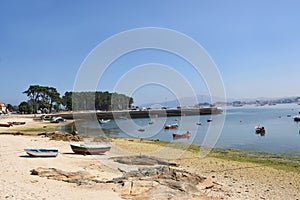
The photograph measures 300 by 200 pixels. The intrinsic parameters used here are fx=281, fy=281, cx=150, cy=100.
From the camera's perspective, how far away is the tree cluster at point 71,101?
105750 mm

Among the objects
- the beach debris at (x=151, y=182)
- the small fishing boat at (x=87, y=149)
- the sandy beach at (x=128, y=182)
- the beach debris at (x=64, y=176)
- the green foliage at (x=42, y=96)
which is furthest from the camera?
the green foliage at (x=42, y=96)

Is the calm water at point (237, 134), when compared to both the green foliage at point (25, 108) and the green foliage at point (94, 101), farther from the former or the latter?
the green foliage at point (94, 101)

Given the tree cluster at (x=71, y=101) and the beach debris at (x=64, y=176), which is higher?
the tree cluster at (x=71, y=101)

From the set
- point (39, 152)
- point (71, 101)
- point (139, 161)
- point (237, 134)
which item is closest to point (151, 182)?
point (139, 161)

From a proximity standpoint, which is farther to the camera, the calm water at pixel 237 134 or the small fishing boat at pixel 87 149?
the calm water at pixel 237 134

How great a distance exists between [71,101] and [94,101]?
10.4 m

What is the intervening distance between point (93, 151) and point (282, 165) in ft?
49.8

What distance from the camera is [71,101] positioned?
126562 millimetres

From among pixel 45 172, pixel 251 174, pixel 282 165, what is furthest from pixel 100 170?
pixel 282 165

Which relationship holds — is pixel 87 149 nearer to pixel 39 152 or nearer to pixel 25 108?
pixel 39 152

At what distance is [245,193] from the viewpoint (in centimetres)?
1397

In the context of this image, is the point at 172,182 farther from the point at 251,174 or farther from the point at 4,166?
the point at 4,166

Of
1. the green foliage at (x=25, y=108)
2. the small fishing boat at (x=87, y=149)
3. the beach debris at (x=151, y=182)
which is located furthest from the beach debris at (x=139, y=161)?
the green foliage at (x=25, y=108)

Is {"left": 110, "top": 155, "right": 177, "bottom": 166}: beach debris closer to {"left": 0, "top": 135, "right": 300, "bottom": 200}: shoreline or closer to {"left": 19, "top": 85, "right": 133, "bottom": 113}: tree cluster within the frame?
{"left": 0, "top": 135, "right": 300, "bottom": 200}: shoreline
